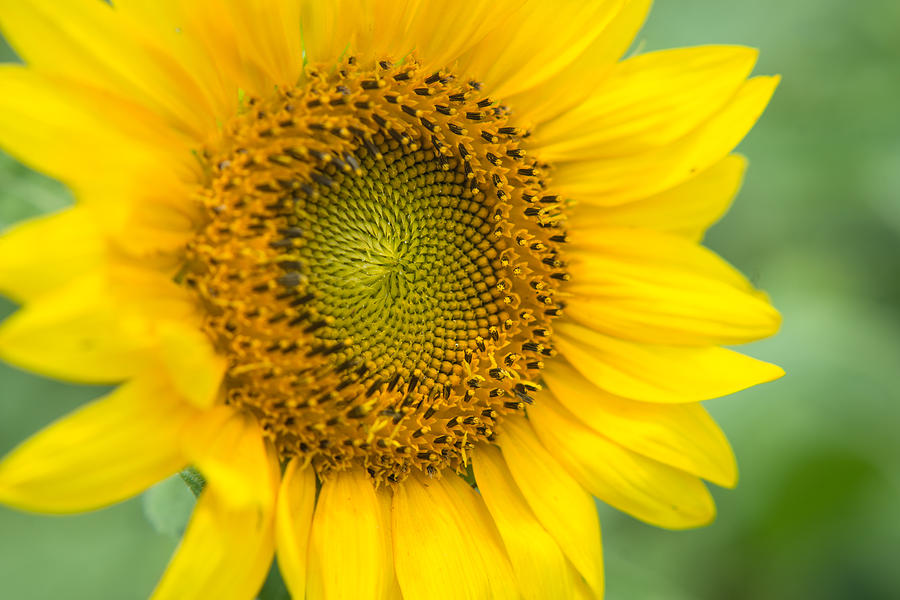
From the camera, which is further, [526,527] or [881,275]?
[881,275]

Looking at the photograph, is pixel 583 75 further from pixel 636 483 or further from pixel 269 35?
pixel 636 483

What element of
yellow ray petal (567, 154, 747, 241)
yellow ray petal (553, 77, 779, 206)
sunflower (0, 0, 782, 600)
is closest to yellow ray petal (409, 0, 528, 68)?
sunflower (0, 0, 782, 600)

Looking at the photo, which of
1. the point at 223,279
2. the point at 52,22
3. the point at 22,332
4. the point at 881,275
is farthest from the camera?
the point at 881,275

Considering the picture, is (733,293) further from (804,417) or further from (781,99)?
(781,99)

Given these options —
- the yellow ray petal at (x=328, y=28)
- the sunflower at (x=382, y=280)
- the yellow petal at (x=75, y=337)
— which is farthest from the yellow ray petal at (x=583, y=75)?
the yellow petal at (x=75, y=337)

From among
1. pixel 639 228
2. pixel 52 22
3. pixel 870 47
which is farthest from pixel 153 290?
pixel 870 47

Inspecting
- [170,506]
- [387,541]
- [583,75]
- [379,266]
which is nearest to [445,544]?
[387,541]

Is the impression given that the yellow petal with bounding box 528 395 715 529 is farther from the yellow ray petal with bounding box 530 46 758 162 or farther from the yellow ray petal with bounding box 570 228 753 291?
the yellow ray petal with bounding box 530 46 758 162
